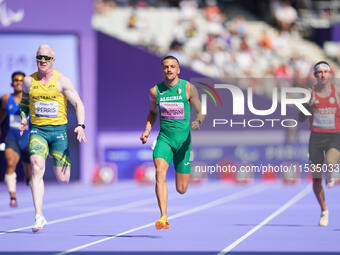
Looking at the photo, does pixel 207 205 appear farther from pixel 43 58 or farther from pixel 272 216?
pixel 43 58

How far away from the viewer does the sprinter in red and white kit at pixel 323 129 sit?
37.0 ft

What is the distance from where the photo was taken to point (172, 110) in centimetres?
1047

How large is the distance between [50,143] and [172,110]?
160 cm

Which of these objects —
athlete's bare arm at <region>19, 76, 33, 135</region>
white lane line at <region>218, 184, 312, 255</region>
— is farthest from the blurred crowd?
athlete's bare arm at <region>19, 76, 33, 135</region>

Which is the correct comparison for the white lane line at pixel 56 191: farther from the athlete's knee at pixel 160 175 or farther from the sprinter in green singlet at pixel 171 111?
the athlete's knee at pixel 160 175

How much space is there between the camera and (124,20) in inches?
1137

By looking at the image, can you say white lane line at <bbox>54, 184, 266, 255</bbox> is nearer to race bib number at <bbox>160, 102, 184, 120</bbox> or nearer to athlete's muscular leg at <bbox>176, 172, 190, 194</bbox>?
athlete's muscular leg at <bbox>176, 172, 190, 194</bbox>

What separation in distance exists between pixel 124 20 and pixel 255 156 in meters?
7.80

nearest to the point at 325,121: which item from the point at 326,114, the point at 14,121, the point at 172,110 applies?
the point at 326,114

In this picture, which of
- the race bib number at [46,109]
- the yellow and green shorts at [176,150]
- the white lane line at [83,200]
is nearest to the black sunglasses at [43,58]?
the race bib number at [46,109]

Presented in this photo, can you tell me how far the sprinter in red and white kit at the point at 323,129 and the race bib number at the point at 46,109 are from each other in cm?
338

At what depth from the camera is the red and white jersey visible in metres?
11.3

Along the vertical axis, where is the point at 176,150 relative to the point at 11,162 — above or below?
above

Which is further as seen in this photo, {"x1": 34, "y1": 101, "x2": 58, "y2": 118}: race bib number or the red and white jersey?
the red and white jersey
